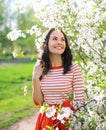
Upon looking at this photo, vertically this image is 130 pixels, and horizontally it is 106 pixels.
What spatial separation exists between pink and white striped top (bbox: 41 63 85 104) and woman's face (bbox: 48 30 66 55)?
199 mm

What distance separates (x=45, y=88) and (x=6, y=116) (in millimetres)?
5599

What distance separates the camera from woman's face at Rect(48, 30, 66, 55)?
3.66m

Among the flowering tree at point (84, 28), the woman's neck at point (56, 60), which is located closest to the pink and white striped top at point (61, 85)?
the woman's neck at point (56, 60)

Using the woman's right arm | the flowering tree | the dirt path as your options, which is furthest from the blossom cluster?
the dirt path

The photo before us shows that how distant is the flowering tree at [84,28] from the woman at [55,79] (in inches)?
37.8

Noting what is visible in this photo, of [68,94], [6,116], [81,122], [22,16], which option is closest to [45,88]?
[68,94]

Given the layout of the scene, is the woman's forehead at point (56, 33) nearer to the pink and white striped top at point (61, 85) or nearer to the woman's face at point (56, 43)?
the woman's face at point (56, 43)

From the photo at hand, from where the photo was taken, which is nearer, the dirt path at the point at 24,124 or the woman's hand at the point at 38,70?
the woman's hand at the point at 38,70

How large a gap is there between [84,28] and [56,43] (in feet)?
4.68

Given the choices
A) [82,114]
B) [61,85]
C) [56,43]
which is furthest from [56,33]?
[82,114]

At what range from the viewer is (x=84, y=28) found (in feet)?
16.5

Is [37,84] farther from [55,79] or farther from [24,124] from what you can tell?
[24,124]

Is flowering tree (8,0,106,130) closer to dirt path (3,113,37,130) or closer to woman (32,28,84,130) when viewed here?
woman (32,28,84,130)

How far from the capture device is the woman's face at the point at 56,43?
144 inches
